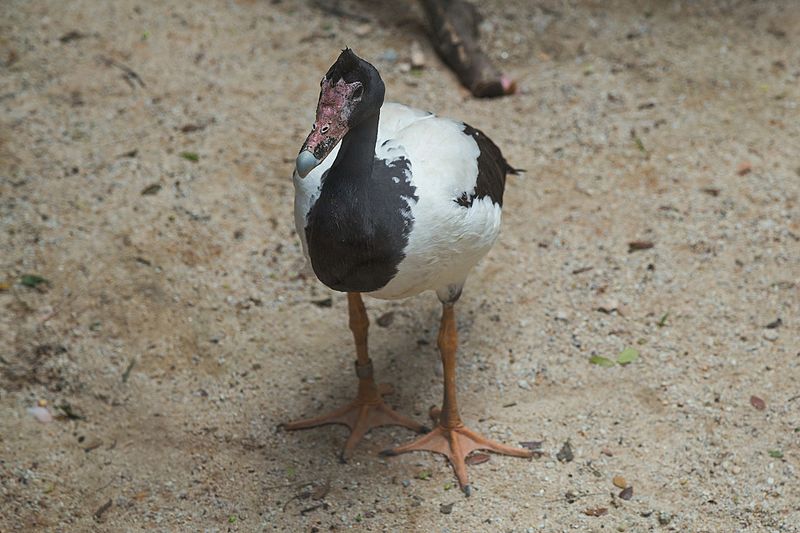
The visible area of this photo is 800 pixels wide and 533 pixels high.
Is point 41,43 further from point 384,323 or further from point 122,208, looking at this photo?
point 384,323

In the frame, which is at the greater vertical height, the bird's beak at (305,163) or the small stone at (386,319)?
the bird's beak at (305,163)

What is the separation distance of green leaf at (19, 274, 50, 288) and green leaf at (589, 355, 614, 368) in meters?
3.17

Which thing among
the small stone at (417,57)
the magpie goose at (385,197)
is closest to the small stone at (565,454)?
the magpie goose at (385,197)

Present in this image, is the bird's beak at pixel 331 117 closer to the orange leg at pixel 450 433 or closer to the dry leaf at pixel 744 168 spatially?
the orange leg at pixel 450 433

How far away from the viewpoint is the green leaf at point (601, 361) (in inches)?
181

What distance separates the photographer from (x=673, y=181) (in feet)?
18.4

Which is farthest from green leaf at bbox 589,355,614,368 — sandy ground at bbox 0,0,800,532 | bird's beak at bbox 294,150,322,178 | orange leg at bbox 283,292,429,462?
bird's beak at bbox 294,150,322,178

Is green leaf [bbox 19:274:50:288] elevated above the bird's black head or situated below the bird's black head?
below

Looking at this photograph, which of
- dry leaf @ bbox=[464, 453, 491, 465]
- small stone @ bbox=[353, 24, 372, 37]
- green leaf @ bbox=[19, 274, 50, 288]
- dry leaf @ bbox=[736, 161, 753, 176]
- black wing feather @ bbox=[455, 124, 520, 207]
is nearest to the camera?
black wing feather @ bbox=[455, 124, 520, 207]

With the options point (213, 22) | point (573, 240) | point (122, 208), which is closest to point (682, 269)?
point (573, 240)

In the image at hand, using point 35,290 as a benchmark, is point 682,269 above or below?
above

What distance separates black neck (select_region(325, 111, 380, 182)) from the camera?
343 cm

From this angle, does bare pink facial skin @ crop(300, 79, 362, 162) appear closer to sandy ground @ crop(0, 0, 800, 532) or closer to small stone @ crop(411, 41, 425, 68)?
sandy ground @ crop(0, 0, 800, 532)

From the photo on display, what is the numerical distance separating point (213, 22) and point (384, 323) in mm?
3307
